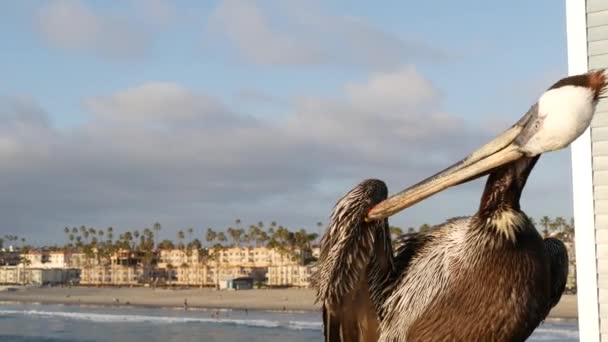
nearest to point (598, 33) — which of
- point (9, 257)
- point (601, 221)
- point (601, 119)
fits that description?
point (601, 119)

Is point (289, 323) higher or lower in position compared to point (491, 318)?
lower

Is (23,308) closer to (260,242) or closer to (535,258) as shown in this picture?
(260,242)

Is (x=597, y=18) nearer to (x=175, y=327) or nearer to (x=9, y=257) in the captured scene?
(x=175, y=327)

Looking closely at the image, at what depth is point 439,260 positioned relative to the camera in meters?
2.61

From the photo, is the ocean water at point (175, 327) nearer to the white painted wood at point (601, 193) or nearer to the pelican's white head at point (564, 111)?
the white painted wood at point (601, 193)

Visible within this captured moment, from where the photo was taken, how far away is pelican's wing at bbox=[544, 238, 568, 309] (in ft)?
8.77

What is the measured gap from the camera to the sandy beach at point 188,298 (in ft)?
200

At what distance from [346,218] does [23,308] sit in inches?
2563

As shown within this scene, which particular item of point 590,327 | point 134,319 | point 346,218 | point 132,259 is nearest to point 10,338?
point 134,319

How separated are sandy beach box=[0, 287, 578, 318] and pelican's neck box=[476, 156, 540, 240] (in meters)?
48.4

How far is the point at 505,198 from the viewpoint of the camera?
2457 mm

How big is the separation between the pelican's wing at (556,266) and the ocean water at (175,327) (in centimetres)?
2843

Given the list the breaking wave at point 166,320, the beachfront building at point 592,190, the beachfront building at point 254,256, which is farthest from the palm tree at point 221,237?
the beachfront building at point 592,190

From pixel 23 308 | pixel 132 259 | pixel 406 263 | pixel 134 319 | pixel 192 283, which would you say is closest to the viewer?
pixel 406 263
